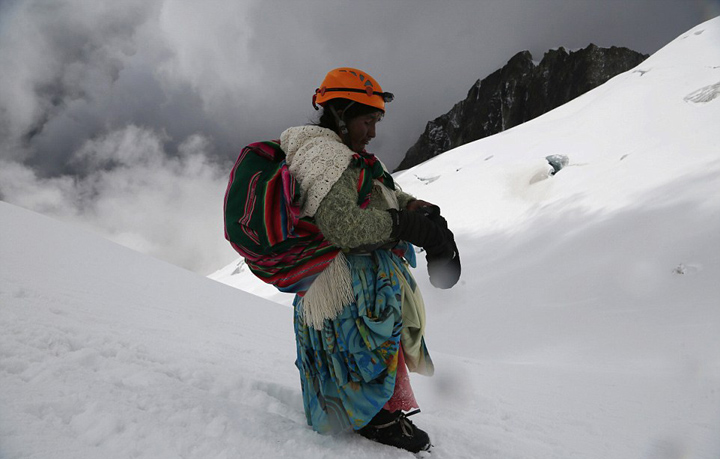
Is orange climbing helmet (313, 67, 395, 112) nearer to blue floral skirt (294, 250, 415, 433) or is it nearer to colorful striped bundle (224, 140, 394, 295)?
colorful striped bundle (224, 140, 394, 295)

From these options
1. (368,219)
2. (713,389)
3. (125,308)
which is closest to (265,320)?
(125,308)

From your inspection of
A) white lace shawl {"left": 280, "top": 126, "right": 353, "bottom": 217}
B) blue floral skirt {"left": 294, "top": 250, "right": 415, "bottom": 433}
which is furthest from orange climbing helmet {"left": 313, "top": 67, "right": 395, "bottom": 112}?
blue floral skirt {"left": 294, "top": 250, "right": 415, "bottom": 433}

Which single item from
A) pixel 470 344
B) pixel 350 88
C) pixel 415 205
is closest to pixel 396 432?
pixel 415 205

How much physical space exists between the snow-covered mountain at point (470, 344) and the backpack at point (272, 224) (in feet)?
1.79

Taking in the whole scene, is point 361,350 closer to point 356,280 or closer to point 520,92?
point 356,280

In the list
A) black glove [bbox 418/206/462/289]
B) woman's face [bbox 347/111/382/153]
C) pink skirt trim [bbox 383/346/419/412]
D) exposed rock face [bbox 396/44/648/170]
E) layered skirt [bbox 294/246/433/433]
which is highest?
exposed rock face [bbox 396/44/648/170]

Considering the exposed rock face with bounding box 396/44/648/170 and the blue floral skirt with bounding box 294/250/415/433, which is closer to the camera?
the blue floral skirt with bounding box 294/250/415/433

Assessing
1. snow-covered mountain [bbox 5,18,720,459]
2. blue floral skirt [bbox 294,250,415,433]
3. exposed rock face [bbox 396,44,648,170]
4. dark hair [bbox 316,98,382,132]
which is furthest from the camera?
exposed rock face [bbox 396,44,648,170]

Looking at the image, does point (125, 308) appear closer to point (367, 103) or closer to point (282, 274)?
point (282, 274)

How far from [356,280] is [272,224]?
358 millimetres

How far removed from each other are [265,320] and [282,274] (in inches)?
131

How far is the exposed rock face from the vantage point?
248 ft

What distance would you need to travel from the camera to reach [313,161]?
126cm

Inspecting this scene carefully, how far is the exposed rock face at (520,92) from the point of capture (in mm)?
75562
